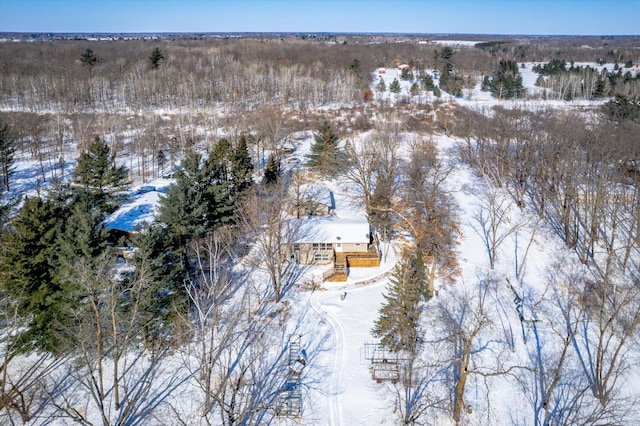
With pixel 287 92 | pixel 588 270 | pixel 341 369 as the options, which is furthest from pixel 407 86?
pixel 341 369

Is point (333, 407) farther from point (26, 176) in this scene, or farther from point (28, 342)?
point (26, 176)

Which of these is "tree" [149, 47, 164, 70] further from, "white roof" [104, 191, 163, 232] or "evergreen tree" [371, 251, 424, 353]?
"evergreen tree" [371, 251, 424, 353]

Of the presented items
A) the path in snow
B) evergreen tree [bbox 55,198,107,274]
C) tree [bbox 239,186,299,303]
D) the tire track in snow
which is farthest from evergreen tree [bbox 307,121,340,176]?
evergreen tree [bbox 55,198,107,274]

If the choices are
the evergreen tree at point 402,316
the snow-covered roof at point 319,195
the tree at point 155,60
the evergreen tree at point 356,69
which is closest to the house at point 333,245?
the snow-covered roof at point 319,195

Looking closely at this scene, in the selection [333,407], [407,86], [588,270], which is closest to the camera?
[333,407]

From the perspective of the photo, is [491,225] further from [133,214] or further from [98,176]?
[98,176]

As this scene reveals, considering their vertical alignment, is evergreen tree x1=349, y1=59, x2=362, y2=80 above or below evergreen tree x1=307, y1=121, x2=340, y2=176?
above
